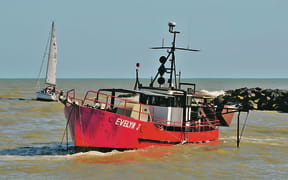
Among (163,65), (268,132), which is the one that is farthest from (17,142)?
(268,132)

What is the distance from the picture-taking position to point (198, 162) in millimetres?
17297

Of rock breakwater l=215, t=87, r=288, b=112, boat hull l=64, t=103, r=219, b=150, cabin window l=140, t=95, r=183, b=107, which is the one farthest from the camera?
rock breakwater l=215, t=87, r=288, b=112

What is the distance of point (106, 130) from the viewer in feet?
56.1

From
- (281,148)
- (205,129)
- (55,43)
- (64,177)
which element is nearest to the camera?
(64,177)

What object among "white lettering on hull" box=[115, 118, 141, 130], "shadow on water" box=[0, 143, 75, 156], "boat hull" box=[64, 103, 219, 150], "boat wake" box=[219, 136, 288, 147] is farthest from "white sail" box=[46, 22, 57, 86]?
"white lettering on hull" box=[115, 118, 141, 130]

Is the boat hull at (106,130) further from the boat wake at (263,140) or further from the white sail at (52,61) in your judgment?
the white sail at (52,61)

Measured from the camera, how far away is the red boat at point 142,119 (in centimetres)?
1695

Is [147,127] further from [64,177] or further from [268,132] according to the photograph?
[268,132]

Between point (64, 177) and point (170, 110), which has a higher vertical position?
point (170, 110)

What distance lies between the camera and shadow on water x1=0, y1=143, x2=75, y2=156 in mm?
18125

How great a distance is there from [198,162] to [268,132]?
1360 cm

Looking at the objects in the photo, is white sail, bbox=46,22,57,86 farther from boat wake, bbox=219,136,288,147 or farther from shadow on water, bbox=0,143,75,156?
shadow on water, bbox=0,143,75,156

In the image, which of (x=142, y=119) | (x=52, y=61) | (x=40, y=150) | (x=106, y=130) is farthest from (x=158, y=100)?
(x=52, y=61)

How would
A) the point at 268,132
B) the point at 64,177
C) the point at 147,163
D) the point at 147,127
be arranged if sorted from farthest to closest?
the point at 268,132 < the point at 147,127 < the point at 147,163 < the point at 64,177
